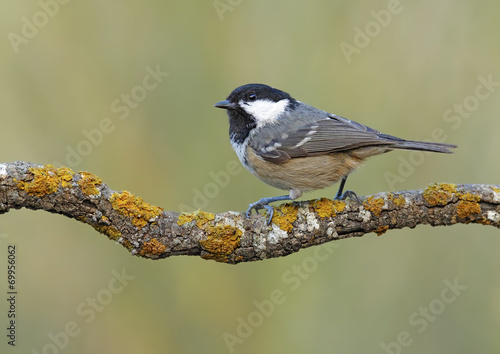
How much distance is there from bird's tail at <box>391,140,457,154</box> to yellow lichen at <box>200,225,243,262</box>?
4.59ft

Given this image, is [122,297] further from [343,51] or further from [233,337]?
[343,51]

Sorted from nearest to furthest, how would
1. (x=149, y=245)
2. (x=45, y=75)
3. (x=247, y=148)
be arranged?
(x=149, y=245) < (x=247, y=148) < (x=45, y=75)

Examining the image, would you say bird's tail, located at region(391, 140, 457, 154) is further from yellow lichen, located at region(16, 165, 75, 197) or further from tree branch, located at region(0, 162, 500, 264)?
yellow lichen, located at region(16, 165, 75, 197)

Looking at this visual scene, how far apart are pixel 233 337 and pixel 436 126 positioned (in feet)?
8.95

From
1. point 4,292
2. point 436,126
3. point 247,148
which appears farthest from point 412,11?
point 4,292

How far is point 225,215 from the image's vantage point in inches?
137

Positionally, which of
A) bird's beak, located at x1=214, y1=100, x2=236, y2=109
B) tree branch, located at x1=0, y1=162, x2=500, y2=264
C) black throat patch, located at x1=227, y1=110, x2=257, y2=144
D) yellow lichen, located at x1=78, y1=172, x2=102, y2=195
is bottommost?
tree branch, located at x1=0, y1=162, x2=500, y2=264

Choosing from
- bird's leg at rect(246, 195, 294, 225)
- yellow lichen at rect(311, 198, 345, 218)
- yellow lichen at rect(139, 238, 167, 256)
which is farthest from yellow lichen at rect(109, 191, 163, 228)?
yellow lichen at rect(311, 198, 345, 218)

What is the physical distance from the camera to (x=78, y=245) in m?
4.69

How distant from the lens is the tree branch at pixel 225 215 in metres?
2.98

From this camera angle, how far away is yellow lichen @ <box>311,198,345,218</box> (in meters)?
3.61

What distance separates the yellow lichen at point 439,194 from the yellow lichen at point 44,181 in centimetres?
228

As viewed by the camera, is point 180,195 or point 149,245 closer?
point 149,245

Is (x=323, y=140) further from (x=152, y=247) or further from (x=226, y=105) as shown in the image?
(x=152, y=247)
